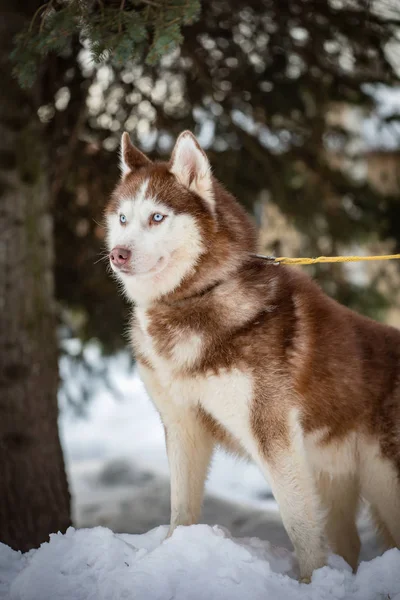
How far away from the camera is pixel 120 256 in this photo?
3172mm

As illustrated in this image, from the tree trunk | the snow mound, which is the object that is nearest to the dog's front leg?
the snow mound

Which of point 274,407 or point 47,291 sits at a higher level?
point 274,407

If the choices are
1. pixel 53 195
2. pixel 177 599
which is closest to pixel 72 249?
pixel 53 195

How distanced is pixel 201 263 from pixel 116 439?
712 cm

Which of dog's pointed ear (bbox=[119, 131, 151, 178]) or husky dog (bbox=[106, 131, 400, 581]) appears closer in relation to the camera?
husky dog (bbox=[106, 131, 400, 581])

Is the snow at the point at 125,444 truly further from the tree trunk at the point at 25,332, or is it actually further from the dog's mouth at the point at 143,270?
the dog's mouth at the point at 143,270

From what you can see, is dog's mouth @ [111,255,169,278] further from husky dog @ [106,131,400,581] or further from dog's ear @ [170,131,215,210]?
dog's ear @ [170,131,215,210]

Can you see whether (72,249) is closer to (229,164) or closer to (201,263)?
(229,164)

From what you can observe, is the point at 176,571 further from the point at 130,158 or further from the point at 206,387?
the point at 130,158

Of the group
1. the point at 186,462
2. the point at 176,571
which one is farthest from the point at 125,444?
the point at 176,571

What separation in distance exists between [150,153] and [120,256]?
106 inches

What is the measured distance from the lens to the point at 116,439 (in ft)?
32.7

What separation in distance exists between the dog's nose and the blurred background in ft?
3.57

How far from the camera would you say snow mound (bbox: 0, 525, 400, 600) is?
2.87 metres
